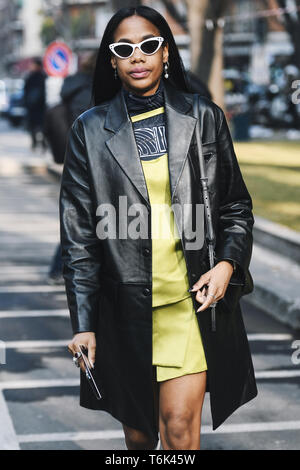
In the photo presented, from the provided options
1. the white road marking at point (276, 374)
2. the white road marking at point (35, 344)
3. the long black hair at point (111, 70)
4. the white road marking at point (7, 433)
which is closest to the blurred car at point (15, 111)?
the white road marking at point (35, 344)

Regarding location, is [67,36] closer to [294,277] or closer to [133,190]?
[294,277]

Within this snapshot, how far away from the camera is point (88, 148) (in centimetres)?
326

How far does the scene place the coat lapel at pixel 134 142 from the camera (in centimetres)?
320

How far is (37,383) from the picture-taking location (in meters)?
5.90

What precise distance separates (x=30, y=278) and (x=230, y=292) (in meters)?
6.16

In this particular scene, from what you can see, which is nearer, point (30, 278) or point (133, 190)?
point (133, 190)

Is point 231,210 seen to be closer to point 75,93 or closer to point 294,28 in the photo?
point 75,93

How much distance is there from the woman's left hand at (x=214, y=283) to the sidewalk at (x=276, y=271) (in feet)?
13.6

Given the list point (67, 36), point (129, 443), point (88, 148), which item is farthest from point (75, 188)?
point (67, 36)

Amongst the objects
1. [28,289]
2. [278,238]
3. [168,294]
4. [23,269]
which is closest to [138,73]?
[168,294]

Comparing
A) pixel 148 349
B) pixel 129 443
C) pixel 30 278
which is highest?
pixel 148 349

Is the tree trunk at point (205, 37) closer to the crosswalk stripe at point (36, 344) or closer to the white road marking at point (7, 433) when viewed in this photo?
the crosswalk stripe at point (36, 344)

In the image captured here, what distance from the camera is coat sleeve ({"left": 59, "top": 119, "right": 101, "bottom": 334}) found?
128 inches

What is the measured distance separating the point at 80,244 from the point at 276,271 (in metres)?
5.89
